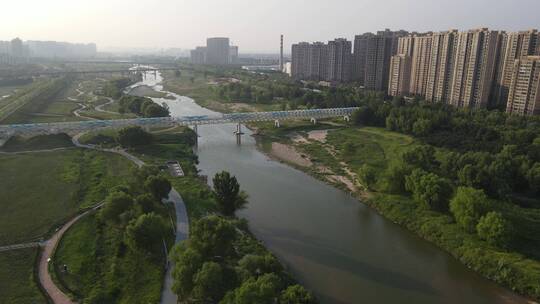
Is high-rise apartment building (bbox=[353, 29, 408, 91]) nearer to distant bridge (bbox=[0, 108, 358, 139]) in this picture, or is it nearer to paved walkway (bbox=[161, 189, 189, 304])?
distant bridge (bbox=[0, 108, 358, 139])

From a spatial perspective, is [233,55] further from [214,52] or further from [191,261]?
[191,261]

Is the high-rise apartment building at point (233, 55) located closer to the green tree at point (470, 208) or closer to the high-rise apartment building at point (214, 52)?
the high-rise apartment building at point (214, 52)

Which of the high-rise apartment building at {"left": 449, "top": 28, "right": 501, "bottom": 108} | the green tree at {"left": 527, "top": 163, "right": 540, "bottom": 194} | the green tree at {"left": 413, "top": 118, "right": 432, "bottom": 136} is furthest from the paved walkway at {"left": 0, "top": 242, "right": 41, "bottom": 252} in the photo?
the high-rise apartment building at {"left": 449, "top": 28, "right": 501, "bottom": 108}

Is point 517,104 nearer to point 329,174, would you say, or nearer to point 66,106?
point 329,174

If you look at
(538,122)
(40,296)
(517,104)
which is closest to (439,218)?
(40,296)

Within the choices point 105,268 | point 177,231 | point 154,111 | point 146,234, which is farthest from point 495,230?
point 154,111

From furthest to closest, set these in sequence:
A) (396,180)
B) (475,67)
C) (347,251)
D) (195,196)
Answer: (475,67) < (396,180) < (195,196) < (347,251)

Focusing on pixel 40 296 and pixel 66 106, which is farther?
pixel 66 106
